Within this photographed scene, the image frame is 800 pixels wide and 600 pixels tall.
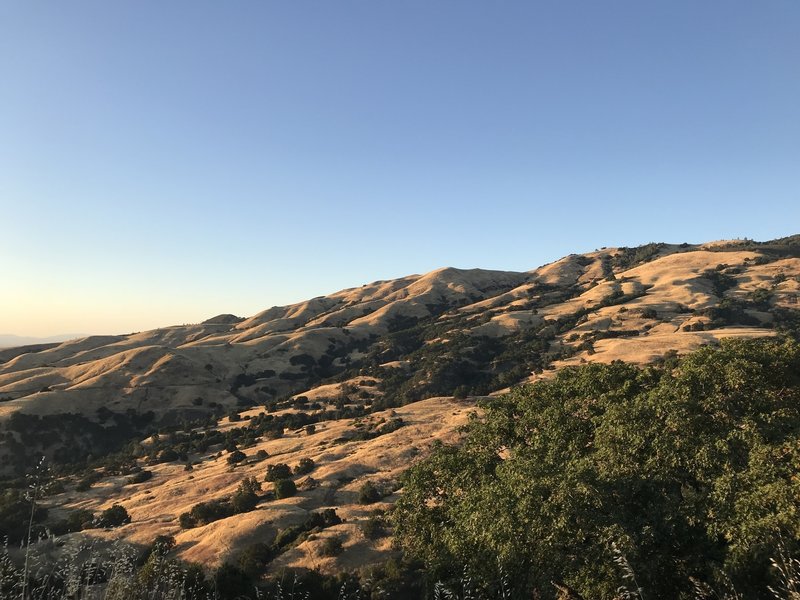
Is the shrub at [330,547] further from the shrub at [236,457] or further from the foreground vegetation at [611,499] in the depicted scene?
the shrub at [236,457]

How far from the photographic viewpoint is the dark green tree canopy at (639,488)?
45.6ft

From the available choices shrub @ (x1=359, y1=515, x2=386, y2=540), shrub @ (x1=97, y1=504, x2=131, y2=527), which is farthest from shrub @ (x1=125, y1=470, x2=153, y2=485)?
shrub @ (x1=359, y1=515, x2=386, y2=540)

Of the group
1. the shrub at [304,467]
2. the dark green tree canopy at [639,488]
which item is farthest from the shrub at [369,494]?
the dark green tree canopy at [639,488]

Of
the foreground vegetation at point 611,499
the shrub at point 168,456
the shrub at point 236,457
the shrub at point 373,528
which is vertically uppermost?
the foreground vegetation at point 611,499

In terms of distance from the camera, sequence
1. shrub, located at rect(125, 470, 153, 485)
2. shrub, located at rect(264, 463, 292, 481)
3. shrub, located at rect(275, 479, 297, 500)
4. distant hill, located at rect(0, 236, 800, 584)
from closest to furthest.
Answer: shrub, located at rect(275, 479, 297, 500), distant hill, located at rect(0, 236, 800, 584), shrub, located at rect(264, 463, 292, 481), shrub, located at rect(125, 470, 153, 485)

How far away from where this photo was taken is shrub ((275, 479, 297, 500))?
3916cm

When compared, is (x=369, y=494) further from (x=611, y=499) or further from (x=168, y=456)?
(x=168, y=456)

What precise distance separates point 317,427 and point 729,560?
56.8 m

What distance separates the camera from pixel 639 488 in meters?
16.5

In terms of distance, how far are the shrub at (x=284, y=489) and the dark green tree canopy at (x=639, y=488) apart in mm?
20524

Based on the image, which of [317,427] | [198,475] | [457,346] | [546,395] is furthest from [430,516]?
[457,346]

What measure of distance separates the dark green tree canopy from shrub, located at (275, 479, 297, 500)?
2052 centimetres

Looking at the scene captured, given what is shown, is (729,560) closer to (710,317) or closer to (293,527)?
(293,527)

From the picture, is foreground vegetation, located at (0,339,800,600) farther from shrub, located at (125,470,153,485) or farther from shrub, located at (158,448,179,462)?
shrub, located at (158,448,179,462)
